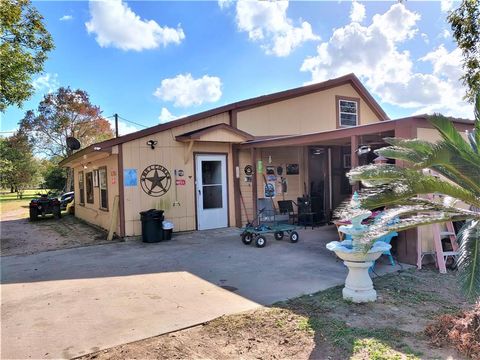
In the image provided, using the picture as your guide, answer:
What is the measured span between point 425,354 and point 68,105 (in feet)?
101

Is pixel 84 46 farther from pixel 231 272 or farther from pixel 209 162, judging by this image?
pixel 231 272

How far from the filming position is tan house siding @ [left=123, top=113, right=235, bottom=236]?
29.3 ft

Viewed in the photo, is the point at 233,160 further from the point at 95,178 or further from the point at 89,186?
the point at 89,186

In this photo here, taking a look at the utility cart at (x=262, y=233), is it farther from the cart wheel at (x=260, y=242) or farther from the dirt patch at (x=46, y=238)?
the dirt patch at (x=46, y=238)

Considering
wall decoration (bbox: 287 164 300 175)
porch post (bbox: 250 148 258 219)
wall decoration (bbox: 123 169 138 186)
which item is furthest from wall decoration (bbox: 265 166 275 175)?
wall decoration (bbox: 123 169 138 186)

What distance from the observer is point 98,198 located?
1141cm

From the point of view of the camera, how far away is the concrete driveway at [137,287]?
11.7 ft

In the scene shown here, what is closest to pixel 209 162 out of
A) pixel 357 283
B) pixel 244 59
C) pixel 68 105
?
pixel 244 59

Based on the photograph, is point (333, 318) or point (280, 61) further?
point (280, 61)

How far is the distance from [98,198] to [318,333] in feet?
31.9

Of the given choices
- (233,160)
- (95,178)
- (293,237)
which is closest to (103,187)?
(95,178)

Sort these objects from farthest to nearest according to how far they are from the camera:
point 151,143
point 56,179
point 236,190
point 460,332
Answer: point 56,179
point 236,190
point 151,143
point 460,332

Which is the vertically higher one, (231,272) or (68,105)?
(68,105)

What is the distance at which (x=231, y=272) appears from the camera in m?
5.69
